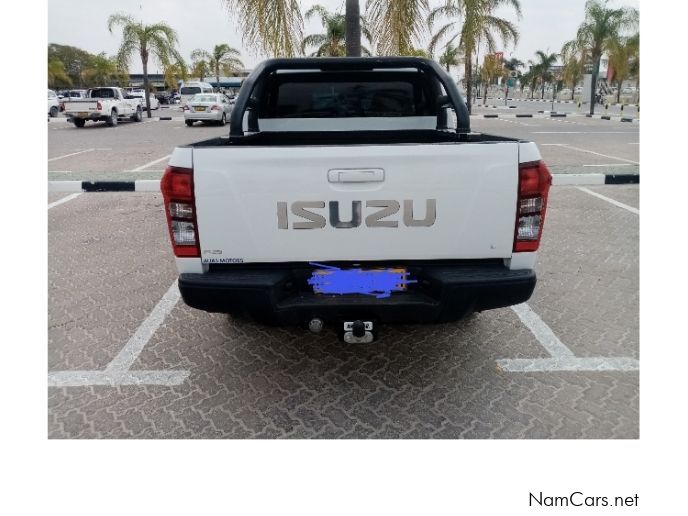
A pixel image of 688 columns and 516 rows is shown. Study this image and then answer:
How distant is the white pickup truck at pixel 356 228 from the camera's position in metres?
2.59

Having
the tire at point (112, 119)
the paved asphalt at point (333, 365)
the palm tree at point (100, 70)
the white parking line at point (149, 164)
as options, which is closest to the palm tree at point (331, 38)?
the tire at point (112, 119)

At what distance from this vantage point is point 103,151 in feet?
46.4

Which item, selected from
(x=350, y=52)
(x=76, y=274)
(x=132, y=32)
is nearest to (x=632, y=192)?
(x=350, y=52)

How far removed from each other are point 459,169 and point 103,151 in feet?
45.1

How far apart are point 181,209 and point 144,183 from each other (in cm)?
630

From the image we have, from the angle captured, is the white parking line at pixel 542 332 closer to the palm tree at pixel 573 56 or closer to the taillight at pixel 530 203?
the taillight at pixel 530 203

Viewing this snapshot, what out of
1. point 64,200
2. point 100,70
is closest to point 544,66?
point 100,70

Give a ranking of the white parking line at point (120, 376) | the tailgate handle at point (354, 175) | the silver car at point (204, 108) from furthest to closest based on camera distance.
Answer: the silver car at point (204, 108)
the white parking line at point (120, 376)
the tailgate handle at point (354, 175)

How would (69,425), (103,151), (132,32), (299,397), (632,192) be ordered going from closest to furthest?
(69,425), (299,397), (632,192), (103,151), (132,32)

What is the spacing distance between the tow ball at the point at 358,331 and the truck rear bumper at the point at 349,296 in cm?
4

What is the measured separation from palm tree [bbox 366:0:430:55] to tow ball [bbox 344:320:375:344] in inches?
236

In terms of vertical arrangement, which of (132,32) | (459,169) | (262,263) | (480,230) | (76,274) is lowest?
(76,274)

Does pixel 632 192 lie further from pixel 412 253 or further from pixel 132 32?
pixel 132 32

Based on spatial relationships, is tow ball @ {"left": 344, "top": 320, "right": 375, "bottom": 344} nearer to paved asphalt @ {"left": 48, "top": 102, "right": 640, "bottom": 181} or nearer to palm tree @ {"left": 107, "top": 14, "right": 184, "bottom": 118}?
paved asphalt @ {"left": 48, "top": 102, "right": 640, "bottom": 181}
